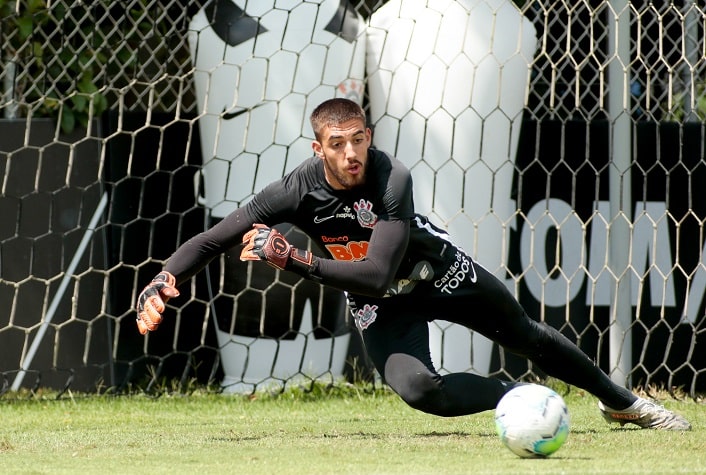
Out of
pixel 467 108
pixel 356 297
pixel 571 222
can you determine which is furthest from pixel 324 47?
pixel 356 297

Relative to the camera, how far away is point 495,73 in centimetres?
698

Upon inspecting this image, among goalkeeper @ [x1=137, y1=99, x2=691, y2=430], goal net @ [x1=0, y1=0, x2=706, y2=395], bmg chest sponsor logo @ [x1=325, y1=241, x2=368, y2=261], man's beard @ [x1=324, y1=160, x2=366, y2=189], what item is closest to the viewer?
goalkeeper @ [x1=137, y1=99, x2=691, y2=430]

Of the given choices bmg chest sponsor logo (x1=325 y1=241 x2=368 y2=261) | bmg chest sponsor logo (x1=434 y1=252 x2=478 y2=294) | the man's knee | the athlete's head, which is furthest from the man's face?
the man's knee

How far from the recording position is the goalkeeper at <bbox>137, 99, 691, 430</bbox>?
15.1ft

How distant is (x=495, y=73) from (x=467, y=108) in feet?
0.89

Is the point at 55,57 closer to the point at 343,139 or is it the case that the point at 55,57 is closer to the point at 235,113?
the point at 235,113

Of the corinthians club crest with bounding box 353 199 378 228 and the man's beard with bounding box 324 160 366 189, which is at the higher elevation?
the man's beard with bounding box 324 160 366 189

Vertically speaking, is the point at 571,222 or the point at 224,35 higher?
the point at 224,35

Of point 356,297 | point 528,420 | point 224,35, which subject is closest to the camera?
point 528,420

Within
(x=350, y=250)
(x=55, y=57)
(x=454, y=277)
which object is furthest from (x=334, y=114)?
(x=55, y=57)

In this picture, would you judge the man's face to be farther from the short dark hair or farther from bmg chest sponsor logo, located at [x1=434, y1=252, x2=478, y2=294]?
bmg chest sponsor logo, located at [x1=434, y1=252, x2=478, y2=294]

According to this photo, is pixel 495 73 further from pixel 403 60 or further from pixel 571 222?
pixel 571 222

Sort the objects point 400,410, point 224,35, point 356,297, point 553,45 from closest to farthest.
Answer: point 356,297 < point 400,410 < point 224,35 < point 553,45

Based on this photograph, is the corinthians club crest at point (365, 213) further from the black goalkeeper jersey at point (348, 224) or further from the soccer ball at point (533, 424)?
the soccer ball at point (533, 424)
